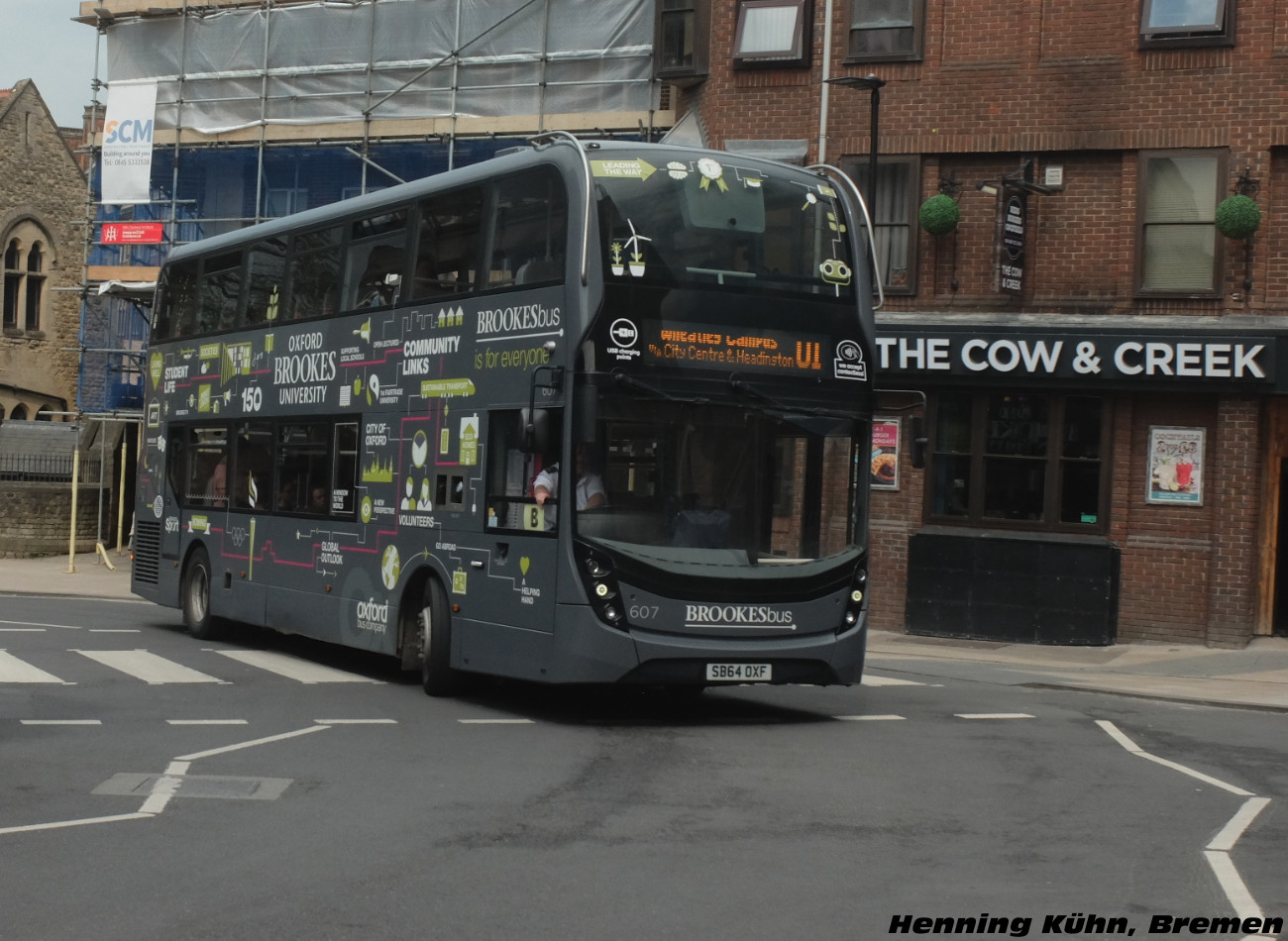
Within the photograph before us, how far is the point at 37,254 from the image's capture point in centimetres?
5016

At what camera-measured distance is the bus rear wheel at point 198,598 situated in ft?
64.1

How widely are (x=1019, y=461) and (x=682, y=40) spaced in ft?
26.5

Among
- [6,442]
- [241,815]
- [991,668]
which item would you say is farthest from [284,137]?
[241,815]

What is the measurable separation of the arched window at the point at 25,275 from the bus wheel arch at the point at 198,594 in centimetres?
3191

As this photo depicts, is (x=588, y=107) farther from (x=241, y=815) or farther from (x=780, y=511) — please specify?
(x=241, y=815)

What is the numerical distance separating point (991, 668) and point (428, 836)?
12350mm

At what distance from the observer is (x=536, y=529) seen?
1302cm

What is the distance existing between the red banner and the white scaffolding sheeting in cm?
194

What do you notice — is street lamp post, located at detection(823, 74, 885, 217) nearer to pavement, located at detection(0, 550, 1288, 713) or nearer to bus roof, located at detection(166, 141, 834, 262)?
pavement, located at detection(0, 550, 1288, 713)

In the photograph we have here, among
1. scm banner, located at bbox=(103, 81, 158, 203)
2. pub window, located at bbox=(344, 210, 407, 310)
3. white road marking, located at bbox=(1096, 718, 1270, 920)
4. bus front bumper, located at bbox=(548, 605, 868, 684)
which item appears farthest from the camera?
scm banner, located at bbox=(103, 81, 158, 203)

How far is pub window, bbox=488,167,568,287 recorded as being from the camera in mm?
12945

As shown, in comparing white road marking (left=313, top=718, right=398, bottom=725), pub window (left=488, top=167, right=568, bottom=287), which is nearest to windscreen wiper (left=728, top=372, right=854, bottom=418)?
pub window (left=488, top=167, right=568, bottom=287)

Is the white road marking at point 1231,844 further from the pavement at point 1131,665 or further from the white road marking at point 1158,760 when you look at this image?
the pavement at point 1131,665

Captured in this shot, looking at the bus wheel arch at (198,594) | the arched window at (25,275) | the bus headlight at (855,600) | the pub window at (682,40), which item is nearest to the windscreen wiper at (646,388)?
the bus headlight at (855,600)
